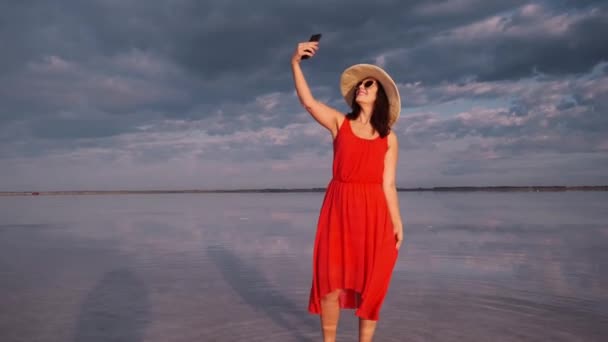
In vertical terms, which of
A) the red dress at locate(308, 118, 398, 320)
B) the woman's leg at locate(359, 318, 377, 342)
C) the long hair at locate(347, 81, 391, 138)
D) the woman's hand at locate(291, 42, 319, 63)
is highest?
the woman's hand at locate(291, 42, 319, 63)

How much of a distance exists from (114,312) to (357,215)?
288 cm

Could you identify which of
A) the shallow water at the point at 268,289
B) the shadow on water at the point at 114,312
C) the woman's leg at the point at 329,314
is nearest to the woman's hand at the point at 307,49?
the woman's leg at the point at 329,314

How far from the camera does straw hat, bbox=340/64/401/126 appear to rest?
342 cm

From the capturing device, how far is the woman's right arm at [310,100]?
3150 millimetres

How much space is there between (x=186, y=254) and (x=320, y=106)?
5.93 meters

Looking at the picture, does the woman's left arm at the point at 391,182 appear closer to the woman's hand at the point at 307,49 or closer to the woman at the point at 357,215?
the woman at the point at 357,215

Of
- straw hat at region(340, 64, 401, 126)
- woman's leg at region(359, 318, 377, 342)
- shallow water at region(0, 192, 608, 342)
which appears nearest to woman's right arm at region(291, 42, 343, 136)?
straw hat at region(340, 64, 401, 126)

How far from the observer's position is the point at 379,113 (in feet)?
11.4

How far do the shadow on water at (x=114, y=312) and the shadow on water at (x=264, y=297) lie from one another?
3.56 ft

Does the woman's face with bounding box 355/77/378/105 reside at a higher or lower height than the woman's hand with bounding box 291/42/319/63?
lower

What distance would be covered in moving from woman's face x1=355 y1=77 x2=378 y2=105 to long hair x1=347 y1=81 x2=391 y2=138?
4cm

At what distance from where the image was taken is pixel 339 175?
337 cm

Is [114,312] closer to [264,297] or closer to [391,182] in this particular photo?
[264,297]

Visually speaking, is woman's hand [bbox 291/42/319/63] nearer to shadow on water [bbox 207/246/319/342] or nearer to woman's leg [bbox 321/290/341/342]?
woman's leg [bbox 321/290/341/342]
